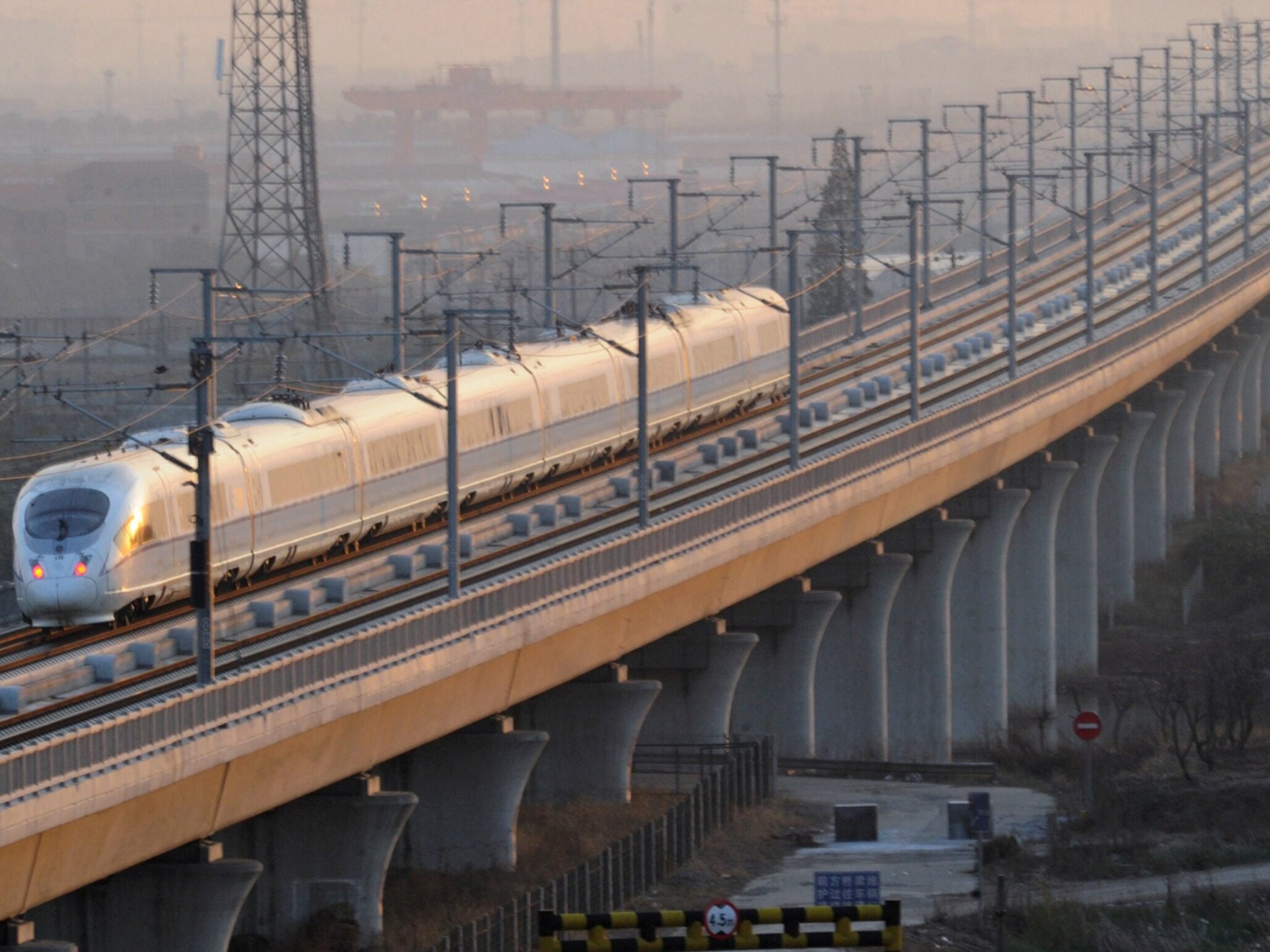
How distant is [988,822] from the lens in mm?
44188

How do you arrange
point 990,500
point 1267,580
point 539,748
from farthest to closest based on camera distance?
point 1267,580, point 990,500, point 539,748

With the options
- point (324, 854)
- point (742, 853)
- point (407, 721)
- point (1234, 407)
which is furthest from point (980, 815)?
point (1234, 407)

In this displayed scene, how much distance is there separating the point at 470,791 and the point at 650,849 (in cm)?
328

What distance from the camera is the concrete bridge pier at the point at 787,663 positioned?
2443 inches

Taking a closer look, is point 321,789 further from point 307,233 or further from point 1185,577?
point 1185,577

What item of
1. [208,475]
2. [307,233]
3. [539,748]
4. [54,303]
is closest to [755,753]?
[539,748]

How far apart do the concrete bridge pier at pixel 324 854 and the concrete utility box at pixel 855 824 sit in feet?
42.9

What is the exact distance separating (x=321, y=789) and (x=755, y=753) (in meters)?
16.7

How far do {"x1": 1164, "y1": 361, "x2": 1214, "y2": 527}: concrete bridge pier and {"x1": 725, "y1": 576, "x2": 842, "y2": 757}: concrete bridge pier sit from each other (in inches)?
1832

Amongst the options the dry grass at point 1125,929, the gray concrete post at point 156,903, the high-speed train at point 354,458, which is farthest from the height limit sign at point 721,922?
the high-speed train at point 354,458

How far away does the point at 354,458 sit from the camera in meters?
48.4

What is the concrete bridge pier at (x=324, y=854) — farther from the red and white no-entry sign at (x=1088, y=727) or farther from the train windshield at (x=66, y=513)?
the red and white no-entry sign at (x=1088, y=727)

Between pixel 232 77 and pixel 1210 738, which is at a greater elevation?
pixel 232 77

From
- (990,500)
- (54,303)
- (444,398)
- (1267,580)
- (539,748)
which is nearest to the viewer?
(539,748)
